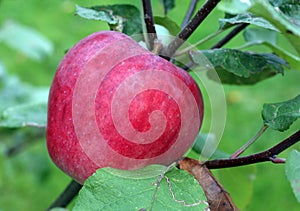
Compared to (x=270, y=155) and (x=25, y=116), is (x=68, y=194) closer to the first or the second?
(x=25, y=116)

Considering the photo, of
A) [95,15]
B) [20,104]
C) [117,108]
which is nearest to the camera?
[117,108]

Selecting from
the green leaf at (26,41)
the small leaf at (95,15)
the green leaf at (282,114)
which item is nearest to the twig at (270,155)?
the green leaf at (282,114)

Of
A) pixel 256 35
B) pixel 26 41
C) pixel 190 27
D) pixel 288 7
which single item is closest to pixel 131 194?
pixel 190 27

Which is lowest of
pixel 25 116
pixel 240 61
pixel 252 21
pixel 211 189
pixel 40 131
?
pixel 40 131

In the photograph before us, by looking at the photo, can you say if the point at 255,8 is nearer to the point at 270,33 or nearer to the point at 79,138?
the point at 79,138

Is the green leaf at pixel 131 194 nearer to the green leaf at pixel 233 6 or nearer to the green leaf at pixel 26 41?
the green leaf at pixel 233 6
